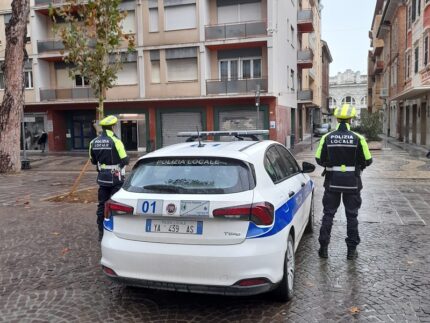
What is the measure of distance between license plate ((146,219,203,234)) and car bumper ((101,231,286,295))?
13 centimetres

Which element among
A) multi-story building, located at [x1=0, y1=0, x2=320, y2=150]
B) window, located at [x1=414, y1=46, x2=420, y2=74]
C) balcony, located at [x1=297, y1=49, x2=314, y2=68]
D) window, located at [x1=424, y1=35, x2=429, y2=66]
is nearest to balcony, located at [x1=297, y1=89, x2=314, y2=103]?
balcony, located at [x1=297, y1=49, x2=314, y2=68]

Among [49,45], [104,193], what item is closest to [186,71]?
[49,45]

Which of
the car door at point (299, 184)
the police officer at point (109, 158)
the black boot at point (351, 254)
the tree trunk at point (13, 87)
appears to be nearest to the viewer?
the car door at point (299, 184)

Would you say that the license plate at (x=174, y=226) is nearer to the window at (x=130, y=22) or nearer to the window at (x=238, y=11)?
the window at (x=238, y=11)

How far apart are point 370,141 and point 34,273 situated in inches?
1011

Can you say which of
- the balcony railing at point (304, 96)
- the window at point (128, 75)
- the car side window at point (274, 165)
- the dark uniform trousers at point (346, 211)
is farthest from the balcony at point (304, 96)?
the car side window at point (274, 165)

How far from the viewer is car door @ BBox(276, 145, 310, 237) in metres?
5.26

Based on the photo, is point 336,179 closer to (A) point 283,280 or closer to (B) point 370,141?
(A) point 283,280

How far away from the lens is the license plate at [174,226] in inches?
152

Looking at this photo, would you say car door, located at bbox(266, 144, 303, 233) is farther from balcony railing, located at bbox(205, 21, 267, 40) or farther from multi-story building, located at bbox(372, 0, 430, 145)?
balcony railing, located at bbox(205, 21, 267, 40)

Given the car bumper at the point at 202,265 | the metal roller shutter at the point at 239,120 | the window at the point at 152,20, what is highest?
the window at the point at 152,20

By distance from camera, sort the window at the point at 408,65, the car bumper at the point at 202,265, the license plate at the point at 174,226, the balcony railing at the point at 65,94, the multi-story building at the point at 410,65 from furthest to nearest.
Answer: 1. the balcony railing at the point at 65,94
2. the window at the point at 408,65
3. the multi-story building at the point at 410,65
4. the license plate at the point at 174,226
5. the car bumper at the point at 202,265

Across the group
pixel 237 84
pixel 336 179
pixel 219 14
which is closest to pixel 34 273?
pixel 336 179

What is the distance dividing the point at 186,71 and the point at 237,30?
12.9 feet
